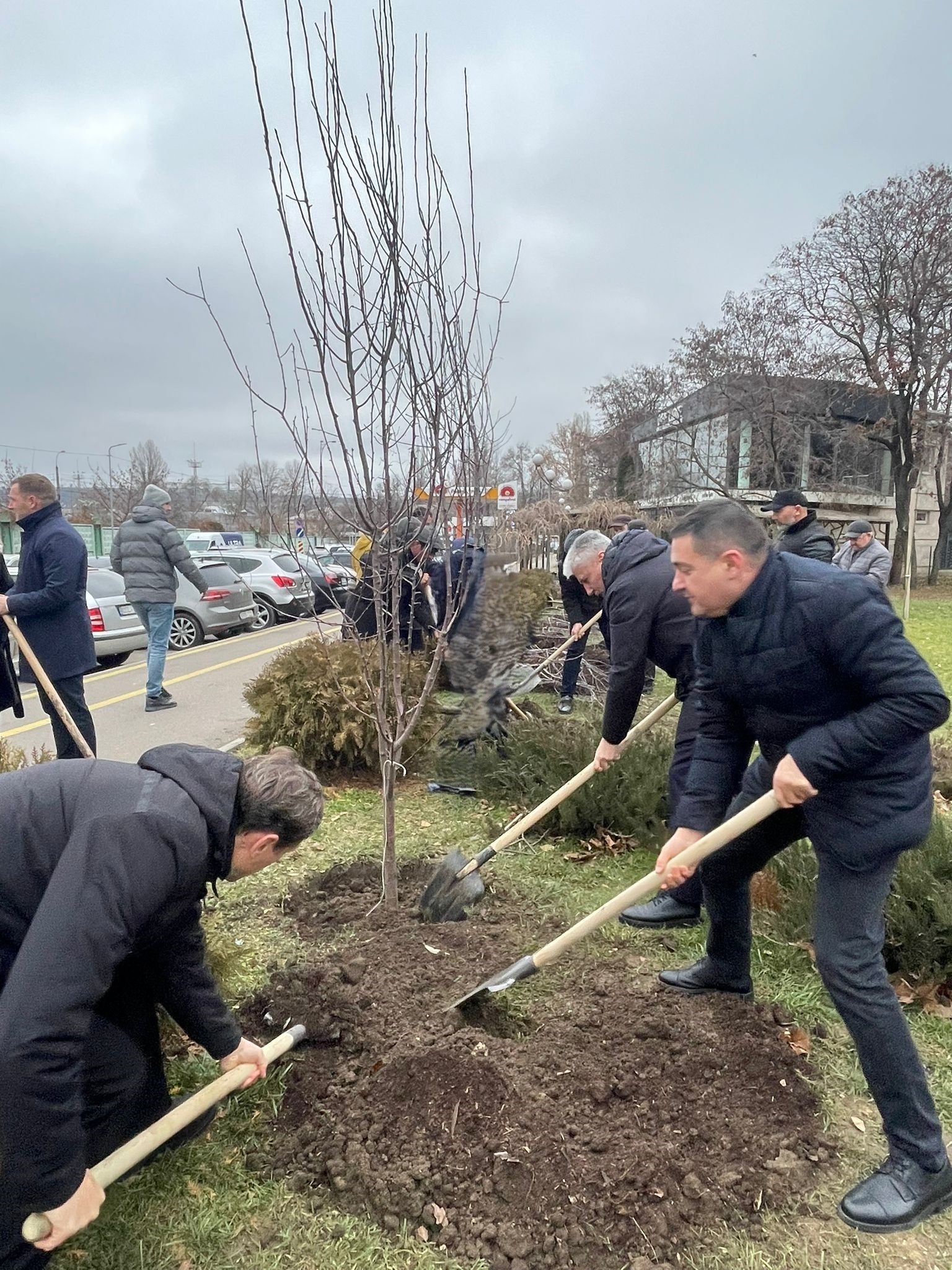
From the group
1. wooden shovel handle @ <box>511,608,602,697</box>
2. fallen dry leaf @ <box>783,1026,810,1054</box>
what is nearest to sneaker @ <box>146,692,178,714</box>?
wooden shovel handle @ <box>511,608,602,697</box>

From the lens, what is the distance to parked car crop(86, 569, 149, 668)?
1045cm

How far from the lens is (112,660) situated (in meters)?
11.2

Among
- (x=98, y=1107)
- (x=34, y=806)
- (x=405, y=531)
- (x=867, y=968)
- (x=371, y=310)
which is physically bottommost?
(x=98, y=1107)

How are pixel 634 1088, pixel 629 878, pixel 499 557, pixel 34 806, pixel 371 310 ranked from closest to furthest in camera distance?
pixel 34 806 < pixel 634 1088 < pixel 371 310 < pixel 629 878 < pixel 499 557

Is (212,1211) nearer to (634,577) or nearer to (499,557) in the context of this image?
(634,577)

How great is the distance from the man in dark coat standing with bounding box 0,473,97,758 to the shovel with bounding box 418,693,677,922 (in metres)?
2.48

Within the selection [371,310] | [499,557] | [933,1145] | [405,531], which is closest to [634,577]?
[405,531]

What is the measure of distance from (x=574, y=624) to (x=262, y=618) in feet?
31.5

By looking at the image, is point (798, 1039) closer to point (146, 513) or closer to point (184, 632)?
point (146, 513)

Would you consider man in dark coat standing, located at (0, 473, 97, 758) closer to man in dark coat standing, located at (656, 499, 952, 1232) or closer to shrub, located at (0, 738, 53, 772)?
shrub, located at (0, 738, 53, 772)

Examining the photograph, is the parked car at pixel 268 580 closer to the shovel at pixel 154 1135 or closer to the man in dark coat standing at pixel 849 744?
the shovel at pixel 154 1135

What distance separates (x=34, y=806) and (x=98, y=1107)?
83 centimetres

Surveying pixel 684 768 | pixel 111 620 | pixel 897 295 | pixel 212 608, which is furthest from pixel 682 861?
pixel 897 295

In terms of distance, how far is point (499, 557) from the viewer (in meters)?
6.41
